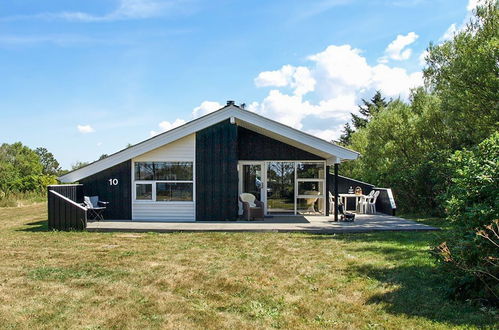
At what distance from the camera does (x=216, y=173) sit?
1251 cm

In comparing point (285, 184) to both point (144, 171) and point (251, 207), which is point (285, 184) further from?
point (144, 171)

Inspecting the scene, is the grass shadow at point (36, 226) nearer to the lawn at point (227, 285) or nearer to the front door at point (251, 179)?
the lawn at point (227, 285)

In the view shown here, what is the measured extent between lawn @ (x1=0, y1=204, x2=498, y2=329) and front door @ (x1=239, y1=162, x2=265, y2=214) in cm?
512

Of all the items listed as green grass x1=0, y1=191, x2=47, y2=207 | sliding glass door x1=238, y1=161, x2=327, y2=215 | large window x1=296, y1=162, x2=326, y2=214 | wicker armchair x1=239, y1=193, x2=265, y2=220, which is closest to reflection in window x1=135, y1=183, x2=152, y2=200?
wicker armchair x1=239, y1=193, x2=265, y2=220

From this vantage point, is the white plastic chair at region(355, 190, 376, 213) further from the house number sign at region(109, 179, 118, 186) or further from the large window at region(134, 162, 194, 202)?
the house number sign at region(109, 179, 118, 186)

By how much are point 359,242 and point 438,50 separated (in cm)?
1059

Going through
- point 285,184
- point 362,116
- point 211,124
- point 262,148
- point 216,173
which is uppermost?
point 362,116

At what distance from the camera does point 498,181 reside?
15.4ft

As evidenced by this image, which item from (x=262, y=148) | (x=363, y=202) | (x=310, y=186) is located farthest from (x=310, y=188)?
(x=363, y=202)

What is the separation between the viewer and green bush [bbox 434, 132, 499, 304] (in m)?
4.36

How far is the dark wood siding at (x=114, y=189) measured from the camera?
41.6 feet

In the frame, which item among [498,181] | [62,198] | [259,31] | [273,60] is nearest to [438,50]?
[273,60]

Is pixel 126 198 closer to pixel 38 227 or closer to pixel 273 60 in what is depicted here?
pixel 38 227

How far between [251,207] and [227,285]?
282 inches
